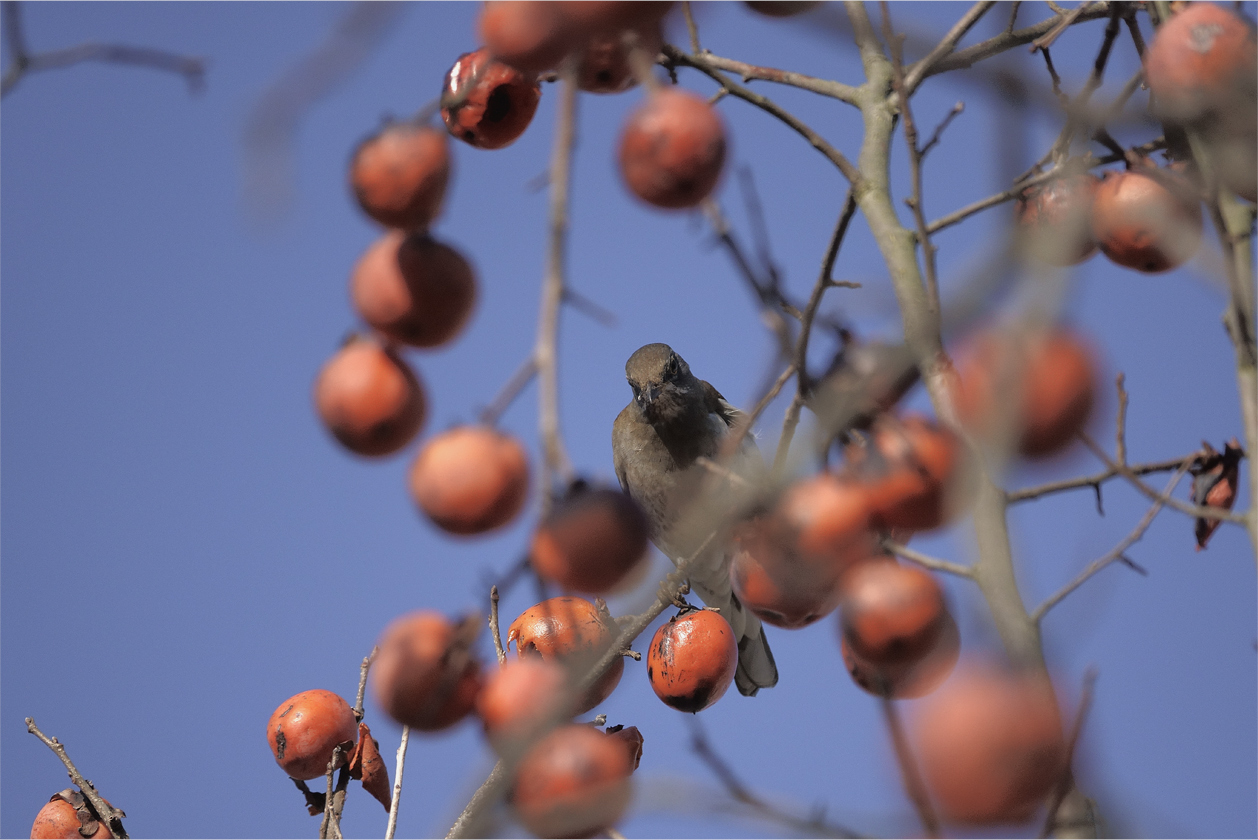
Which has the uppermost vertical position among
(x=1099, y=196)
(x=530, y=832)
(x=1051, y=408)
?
(x=1099, y=196)

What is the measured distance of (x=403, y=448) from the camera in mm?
1370

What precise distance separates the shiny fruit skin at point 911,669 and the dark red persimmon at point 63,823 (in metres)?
2.14

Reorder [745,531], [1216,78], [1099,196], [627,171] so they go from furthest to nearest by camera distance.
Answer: [1099,196]
[1216,78]
[745,531]
[627,171]

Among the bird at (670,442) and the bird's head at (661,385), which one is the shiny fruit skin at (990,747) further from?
the bird's head at (661,385)

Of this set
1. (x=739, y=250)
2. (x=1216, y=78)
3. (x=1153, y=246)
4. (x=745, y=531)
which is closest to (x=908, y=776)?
(x=745, y=531)

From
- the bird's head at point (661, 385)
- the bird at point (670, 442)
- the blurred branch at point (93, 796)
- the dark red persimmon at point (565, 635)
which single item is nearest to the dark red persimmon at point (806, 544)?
the dark red persimmon at point (565, 635)

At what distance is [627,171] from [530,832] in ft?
3.09

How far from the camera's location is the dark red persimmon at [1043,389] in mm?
1201

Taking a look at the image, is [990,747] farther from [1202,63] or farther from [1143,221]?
[1202,63]

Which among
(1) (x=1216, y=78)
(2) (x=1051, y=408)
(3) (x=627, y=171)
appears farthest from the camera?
(1) (x=1216, y=78)

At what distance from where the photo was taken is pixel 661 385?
492 centimetres

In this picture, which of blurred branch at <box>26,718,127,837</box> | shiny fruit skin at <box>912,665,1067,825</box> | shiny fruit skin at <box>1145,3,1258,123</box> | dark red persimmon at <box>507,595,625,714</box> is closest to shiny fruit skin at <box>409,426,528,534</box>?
dark red persimmon at <box>507,595,625,714</box>

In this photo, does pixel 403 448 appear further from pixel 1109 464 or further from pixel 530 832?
pixel 1109 464

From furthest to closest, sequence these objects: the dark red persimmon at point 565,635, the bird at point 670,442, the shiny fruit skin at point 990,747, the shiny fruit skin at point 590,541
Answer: the bird at point 670,442 < the dark red persimmon at point 565,635 < the shiny fruit skin at point 590,541 < the shiny fruit skin at point 990,747
